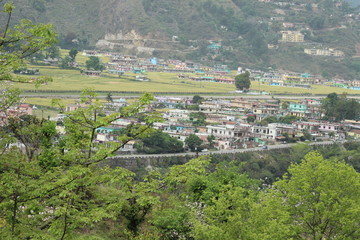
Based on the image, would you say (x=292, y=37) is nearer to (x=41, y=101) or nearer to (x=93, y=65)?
(x=93, y=65)

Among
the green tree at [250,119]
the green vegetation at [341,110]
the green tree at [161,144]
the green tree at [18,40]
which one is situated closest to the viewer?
the green tree at [18,40]

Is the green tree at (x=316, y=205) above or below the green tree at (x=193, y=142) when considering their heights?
above

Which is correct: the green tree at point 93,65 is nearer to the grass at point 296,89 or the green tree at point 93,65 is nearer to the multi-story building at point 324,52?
the grass at point 296,89

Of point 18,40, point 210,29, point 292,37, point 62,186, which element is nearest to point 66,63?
point 210,29

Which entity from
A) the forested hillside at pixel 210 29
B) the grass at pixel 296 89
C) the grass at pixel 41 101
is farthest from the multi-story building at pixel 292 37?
the grass at pixel 41 101

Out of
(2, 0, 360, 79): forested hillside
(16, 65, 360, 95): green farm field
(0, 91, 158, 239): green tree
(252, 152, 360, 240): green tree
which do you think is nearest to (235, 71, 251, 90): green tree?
(16, 65, 360, 95): green farm field

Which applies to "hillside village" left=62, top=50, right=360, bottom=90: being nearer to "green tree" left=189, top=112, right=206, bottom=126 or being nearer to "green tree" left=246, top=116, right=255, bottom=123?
"green tree" left=189, top=112, right=206, bottom=126
